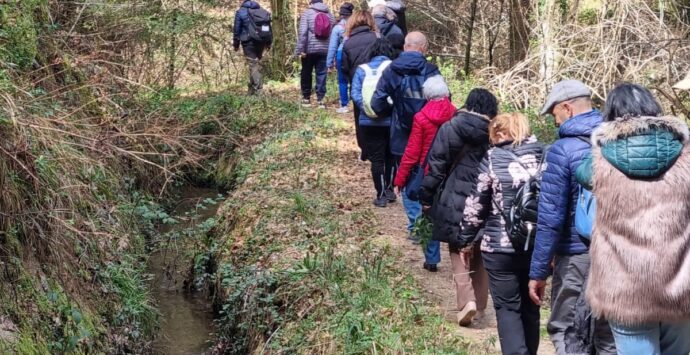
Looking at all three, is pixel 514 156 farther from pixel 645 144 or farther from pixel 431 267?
pixel 431 267

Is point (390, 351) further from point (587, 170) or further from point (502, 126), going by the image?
point (587, 170)

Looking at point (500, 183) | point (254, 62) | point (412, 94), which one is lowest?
point (254, 62)

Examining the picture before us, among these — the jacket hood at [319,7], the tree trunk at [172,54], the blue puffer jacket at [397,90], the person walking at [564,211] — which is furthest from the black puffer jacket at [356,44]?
the person walking at [564,211]

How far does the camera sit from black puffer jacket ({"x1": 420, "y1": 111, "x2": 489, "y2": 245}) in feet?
21.2

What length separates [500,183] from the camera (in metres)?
5.56

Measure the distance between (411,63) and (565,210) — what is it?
373cm

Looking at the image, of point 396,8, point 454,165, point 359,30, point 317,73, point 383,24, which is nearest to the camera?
point 454,165

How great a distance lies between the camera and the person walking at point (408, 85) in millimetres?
8266

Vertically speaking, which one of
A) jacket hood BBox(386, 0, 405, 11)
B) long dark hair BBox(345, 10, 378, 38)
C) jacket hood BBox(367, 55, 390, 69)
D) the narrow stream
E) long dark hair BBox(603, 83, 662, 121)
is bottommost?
the narrow stream

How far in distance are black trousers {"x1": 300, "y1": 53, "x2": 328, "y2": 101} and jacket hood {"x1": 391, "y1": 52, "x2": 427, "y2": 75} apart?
22.5 ft

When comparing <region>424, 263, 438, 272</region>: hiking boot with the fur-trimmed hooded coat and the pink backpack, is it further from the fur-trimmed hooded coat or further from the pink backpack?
the pink backpack

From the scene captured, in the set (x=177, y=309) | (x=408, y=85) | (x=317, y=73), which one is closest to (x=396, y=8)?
(x=317, y=73)

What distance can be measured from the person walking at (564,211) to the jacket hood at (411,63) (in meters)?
3.32

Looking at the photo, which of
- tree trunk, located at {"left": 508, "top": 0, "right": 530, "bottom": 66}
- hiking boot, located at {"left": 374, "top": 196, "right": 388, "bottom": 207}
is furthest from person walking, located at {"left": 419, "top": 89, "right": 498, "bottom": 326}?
tree trunk, located at {"left": 508, "top": 0, "right": 530, "bottom": 66}
